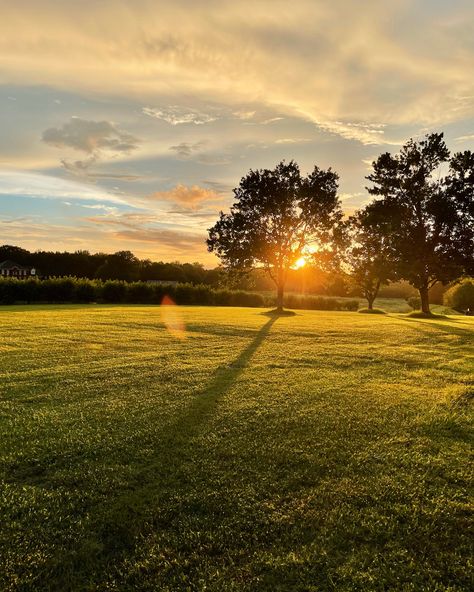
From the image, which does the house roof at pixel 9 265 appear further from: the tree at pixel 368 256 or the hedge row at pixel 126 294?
the tree at pixel 368 256

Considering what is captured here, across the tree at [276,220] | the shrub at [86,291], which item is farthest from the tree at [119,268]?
the tree at [276,220]

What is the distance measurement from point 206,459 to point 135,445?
3.37 ft

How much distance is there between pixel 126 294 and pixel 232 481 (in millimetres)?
41954

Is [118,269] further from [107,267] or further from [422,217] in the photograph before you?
[422,217]

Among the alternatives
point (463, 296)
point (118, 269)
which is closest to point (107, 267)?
point (118, 269)

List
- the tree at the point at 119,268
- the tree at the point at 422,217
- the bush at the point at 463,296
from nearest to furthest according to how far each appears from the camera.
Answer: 1. the tree at the point at 422,217
2. the bush at the point at 463,296
3. the tree at the point at 119,268

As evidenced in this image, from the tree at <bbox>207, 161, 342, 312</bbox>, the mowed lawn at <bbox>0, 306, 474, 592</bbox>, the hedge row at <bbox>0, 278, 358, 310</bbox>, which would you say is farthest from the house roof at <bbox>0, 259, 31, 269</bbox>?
the mowed lawn at <bbox>0, 306, 474, 592</bbox>

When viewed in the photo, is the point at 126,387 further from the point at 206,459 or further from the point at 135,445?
the point at 206,459

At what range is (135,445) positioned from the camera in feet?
16.3

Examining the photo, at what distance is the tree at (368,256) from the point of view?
38.0 metres

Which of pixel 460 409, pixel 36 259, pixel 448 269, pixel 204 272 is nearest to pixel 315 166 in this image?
pixel 448 269

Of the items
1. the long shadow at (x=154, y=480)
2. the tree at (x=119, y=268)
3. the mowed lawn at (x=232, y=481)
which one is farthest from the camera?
the tree at (x=119, y=268)

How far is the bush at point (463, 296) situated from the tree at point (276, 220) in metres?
41.6

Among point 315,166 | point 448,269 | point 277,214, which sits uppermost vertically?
point 315,166
